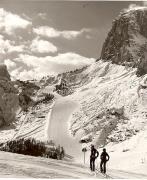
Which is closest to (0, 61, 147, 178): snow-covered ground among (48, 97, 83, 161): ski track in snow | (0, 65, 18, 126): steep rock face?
(48, 97, 83, 161): ski track in snow

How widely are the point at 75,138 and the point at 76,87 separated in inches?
2943

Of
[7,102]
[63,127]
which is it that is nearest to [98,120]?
[63,127]

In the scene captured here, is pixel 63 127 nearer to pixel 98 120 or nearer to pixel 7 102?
pixel 98 120

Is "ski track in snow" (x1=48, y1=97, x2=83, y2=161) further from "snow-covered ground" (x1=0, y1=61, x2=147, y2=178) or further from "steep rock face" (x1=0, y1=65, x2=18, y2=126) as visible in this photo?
"steep rock face" (x1=0, y1=65, x2=18, y2=126)

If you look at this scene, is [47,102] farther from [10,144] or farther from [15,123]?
[10,144]

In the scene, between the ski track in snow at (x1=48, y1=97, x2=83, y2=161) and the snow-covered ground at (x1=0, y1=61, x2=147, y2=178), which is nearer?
the snow-covered ground at (x1=0, y1=61, x2=147, y2=178)

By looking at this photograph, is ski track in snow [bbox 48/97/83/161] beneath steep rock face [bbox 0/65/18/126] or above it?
beneath

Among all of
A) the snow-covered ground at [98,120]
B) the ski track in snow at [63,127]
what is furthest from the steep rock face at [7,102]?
the ski track in snow at [63,127]

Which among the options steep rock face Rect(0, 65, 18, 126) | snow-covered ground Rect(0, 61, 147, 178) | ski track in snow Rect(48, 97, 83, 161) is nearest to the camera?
snow-covered ground Rect(0, 61, 147, 178)

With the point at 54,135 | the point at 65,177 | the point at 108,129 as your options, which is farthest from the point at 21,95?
the point at 65,177

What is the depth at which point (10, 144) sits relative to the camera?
125 m

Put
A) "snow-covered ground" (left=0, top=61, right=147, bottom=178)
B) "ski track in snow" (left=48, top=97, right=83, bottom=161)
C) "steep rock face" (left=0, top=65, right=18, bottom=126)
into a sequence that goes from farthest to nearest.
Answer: "steep rock face" (left=0, top=65, right=18, bottom=126), "ski track in snow" (left=48, top=97, right=83, bottom=161), "snow-covered ground" (left=0, top=61, right=147, bottom=178)

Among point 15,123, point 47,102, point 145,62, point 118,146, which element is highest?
point 145,62

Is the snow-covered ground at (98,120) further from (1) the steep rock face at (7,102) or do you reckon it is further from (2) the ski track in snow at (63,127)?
(1) the steep rock face at (7,102)
